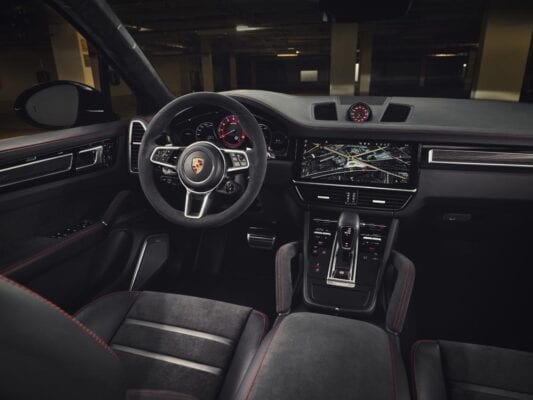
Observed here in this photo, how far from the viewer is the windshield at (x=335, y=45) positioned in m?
11.1

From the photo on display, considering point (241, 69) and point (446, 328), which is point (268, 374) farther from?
point (241, 69)

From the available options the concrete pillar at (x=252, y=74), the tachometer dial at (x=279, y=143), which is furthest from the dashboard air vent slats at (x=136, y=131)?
the concrete pillar at (x=252, y=74)

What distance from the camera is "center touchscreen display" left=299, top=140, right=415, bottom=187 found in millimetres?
2340

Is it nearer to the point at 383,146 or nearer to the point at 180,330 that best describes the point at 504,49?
the point at 383,146

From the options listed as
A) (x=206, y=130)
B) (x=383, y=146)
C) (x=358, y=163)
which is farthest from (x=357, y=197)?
(x=206, y=130)

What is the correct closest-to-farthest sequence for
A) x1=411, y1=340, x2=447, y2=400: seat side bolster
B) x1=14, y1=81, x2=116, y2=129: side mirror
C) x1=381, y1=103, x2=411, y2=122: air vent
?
1. x1=411, y1=340, x2=447, y2=400: seat side bolster
2. x1=14, y1=81, x2=116, y2=129: side mirror
3. x1=381, y1=103, x2=411, y2=122: air vent

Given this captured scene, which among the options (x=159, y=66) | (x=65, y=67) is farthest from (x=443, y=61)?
(x=65, y=67)

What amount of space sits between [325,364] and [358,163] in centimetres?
133

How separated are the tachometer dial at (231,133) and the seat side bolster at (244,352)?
3.19ft

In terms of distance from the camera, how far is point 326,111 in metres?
2.52

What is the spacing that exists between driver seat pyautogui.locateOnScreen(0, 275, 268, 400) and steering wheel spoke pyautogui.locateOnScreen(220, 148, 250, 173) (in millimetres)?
631

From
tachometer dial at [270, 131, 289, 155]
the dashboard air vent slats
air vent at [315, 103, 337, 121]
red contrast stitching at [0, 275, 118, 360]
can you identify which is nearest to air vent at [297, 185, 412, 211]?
tachometer dial at [270, 131, 289, 155]

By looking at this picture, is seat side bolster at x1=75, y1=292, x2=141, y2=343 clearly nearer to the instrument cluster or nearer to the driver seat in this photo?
the driver seat

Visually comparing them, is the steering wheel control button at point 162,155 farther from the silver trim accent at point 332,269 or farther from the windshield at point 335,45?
the silver trim accent at point 332,269
